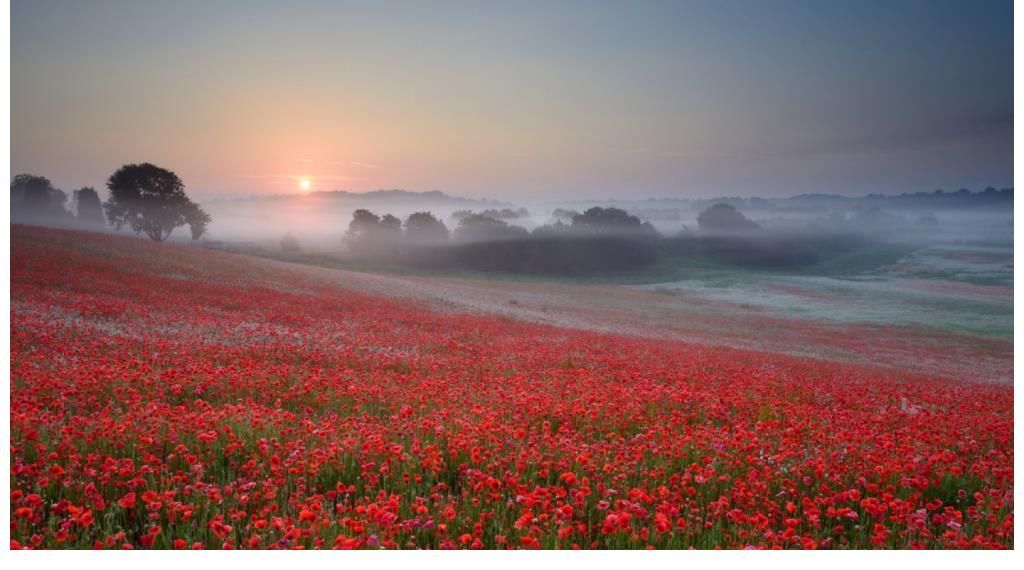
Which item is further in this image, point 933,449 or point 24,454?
point 933,449

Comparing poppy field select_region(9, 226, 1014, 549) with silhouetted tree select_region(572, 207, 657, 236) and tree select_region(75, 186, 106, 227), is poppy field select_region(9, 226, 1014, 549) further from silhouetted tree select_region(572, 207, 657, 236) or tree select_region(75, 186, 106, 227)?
→ silhouetted tree select_region(572, 207, 657, 236)

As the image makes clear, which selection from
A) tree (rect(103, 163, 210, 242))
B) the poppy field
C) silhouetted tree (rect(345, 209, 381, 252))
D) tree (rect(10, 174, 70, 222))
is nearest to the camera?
the poppy field

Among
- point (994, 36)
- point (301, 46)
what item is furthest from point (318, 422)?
point (994, 36)

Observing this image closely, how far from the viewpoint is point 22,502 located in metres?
4.00

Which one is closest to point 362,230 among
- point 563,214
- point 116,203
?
point 563,214

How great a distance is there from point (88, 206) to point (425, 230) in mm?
6112

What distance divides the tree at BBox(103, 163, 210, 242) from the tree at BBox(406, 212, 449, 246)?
3609mm

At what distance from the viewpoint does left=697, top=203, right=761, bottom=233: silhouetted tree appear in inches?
470

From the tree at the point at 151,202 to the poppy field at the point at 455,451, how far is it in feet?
5.96

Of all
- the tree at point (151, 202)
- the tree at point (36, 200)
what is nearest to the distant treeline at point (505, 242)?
the tree at point (151, 202)

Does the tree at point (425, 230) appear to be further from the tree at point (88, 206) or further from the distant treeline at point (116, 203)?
the tree at point (88, 206)

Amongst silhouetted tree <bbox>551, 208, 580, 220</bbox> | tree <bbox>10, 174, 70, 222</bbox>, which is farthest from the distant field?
silhouetted tree <bbox>551, 208, 580, 220</bbox>

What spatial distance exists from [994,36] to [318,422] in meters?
9.00

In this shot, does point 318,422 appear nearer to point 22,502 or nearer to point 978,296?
point 22,502
